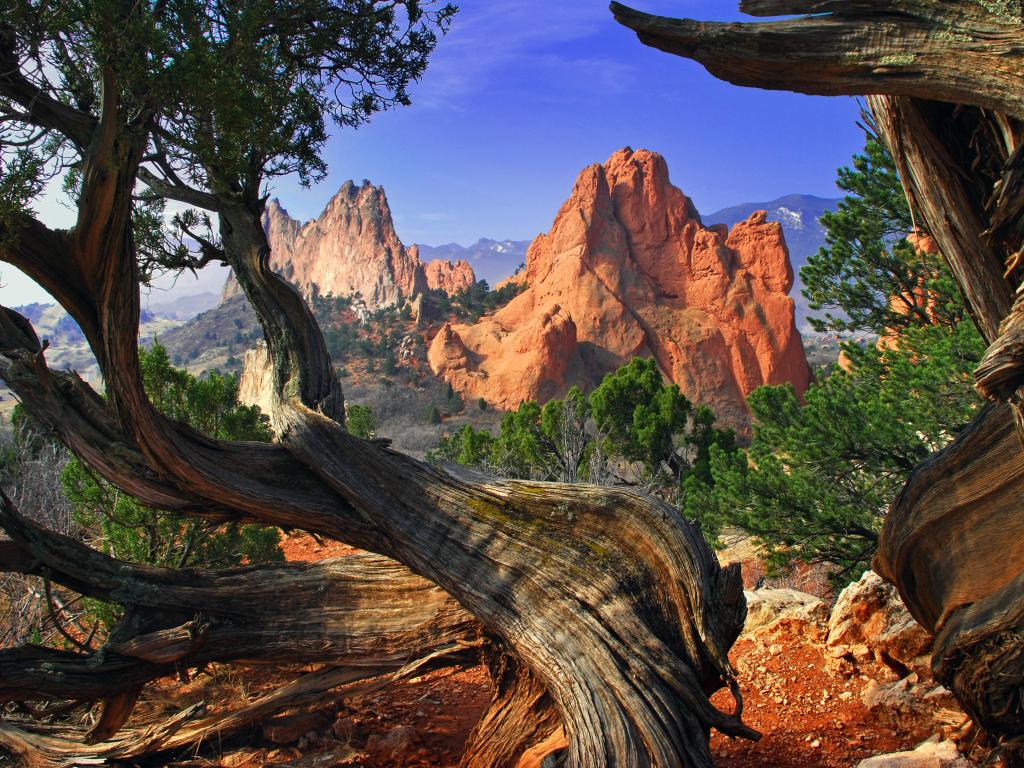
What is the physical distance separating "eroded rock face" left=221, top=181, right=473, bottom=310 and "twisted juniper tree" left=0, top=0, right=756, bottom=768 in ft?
274

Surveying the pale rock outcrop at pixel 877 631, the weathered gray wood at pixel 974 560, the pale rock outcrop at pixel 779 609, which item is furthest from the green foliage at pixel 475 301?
the weathered gray wood at pixel 974 560

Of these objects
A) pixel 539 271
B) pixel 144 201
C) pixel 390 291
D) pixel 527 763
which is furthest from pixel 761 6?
pixel 390 291

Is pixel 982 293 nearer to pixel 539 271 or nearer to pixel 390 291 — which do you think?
pixel 539 271

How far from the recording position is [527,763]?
11.5 feet

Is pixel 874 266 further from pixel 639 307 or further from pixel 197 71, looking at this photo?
pixel 639 307

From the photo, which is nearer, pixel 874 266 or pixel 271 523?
pixel 271 523

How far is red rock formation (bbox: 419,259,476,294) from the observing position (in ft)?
313

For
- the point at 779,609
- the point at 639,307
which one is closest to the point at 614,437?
the point at 779,609

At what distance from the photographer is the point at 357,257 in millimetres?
101500

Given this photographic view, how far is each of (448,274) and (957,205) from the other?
320 ft

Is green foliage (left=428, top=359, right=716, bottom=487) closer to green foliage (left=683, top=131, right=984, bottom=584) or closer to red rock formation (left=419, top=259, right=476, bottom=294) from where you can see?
green foliage (left=683, top=131, right=984, bottom=584)

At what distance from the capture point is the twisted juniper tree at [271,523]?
3383 millimetres

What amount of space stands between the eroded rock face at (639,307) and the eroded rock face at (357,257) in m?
34.0

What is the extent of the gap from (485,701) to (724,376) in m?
49.3
